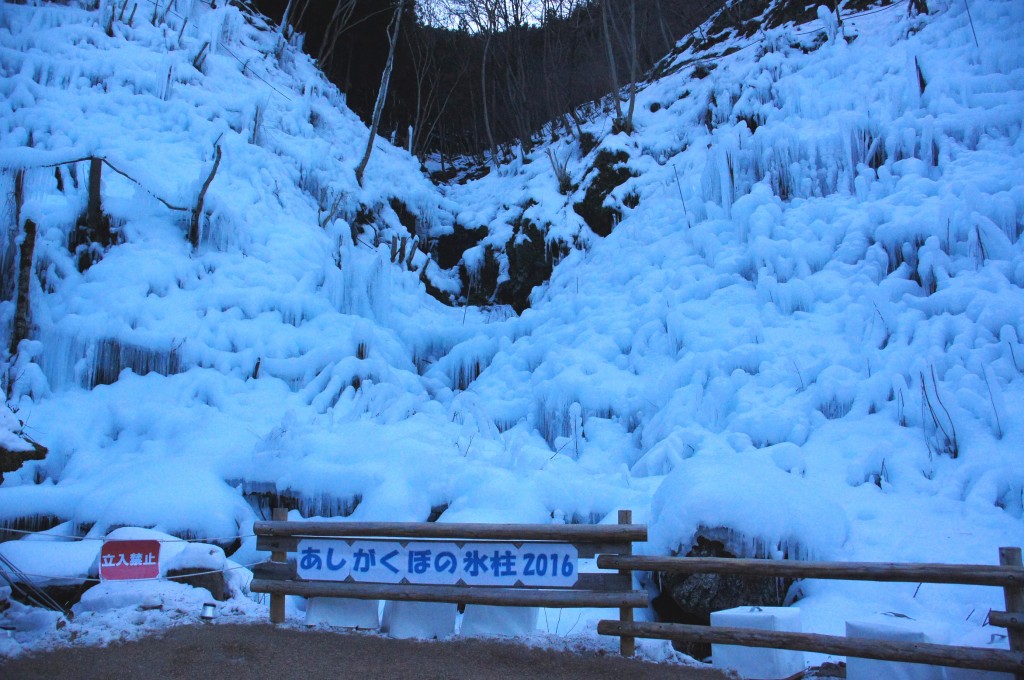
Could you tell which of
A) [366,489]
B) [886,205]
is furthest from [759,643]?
[886,205]

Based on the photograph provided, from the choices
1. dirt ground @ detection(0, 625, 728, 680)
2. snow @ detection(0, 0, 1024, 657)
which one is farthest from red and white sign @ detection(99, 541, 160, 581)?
dirt ground @ detection(0, 625, 728, 680)

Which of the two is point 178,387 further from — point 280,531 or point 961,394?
point 961,394

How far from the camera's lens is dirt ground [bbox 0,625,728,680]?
3.16 m

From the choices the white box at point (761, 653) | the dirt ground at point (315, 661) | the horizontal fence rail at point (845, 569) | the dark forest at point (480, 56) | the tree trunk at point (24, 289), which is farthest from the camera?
the dark forest at point (480, 56)

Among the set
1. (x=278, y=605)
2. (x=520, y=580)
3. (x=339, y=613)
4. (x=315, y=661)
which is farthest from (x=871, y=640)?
(x=278, y=605)

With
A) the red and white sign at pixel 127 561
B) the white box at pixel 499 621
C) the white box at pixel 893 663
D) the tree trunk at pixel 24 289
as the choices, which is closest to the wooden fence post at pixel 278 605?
the red and white sign at pixel 127 561

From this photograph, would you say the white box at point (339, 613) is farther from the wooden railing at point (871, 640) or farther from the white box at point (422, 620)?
the wooden railing at point (871, 640)

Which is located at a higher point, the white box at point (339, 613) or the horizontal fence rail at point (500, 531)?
the horizontal fence rail at point (500, 531)

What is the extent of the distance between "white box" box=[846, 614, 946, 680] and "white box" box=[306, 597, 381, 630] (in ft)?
8.47

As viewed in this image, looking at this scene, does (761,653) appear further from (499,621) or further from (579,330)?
(579,330)

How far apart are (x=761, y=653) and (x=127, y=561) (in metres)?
3.52

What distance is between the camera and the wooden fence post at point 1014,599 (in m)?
2.94

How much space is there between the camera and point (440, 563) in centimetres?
→ 370

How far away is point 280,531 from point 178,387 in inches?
141
